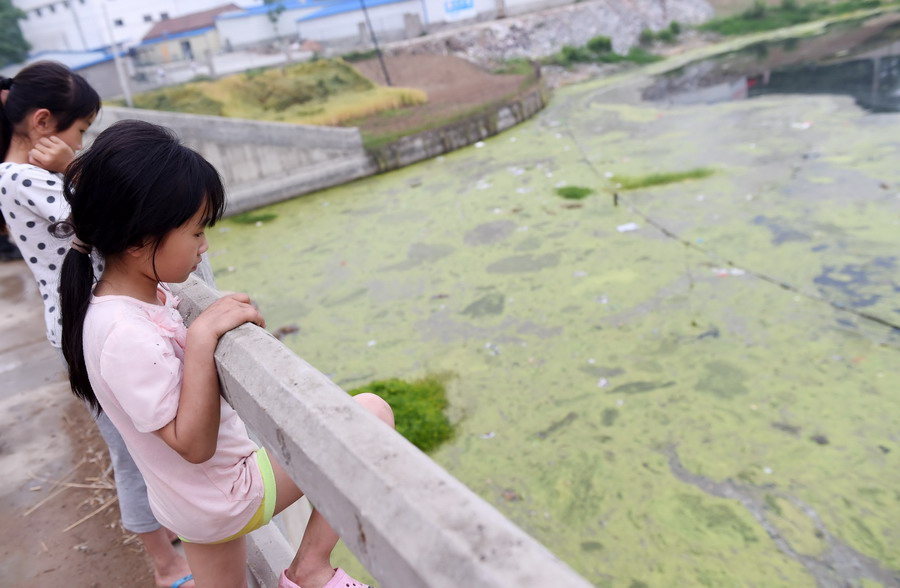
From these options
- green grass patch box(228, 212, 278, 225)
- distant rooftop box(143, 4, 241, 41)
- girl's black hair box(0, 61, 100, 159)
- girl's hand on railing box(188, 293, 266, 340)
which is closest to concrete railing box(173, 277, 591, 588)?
girl's hand on railing box(188, 293, 266, 340)

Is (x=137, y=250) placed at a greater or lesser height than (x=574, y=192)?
greater

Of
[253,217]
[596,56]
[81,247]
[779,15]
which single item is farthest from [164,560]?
[779,15]

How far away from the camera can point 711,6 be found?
20.9 metres

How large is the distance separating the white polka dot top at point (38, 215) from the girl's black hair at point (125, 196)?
1.52 ft

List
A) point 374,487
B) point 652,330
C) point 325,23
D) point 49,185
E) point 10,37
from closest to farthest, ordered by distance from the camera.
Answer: point 374,487 < point 49,185 < point 652,330 < point 325,23 < point 10,37

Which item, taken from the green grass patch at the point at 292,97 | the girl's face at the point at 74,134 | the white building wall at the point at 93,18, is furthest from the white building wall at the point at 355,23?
the girl's face at the point at 74,134

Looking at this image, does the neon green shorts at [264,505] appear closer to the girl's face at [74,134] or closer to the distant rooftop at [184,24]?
the girl's face at [74,134]

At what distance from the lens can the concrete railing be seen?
726mm

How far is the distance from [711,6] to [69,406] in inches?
879

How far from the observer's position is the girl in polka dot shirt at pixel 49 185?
1645mm

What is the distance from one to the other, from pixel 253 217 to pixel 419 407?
187 inches

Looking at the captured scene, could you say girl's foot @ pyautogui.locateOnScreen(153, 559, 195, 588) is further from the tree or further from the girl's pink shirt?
the tree

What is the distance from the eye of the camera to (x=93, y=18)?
3102 cm

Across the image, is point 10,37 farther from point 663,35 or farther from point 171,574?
point 171,574
